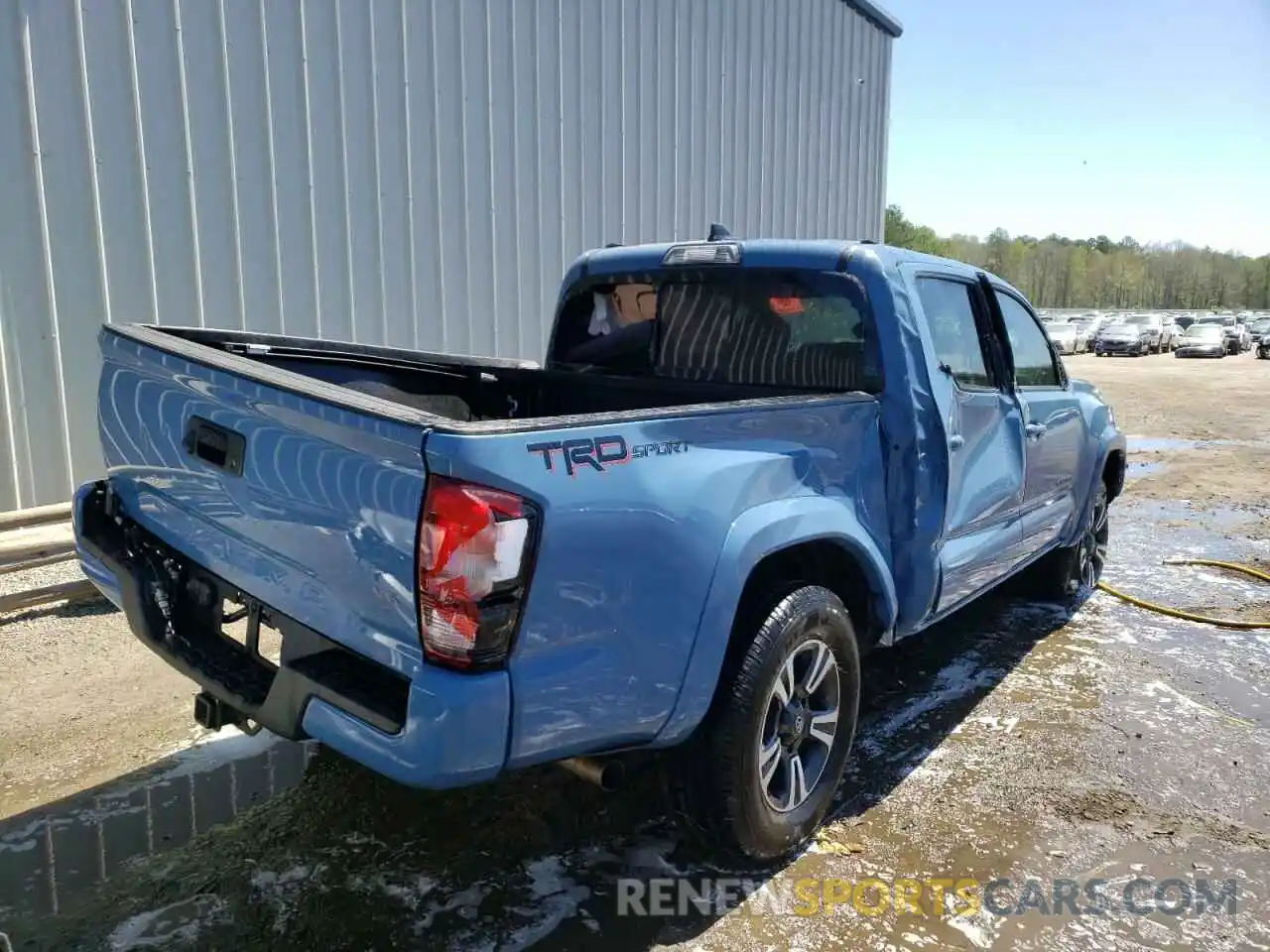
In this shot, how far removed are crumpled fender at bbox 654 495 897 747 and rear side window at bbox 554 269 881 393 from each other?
757 millimetres

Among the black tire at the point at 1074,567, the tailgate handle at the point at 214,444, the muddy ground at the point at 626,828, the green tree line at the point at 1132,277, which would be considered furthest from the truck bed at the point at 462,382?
the green tree line at the point at 1132,277

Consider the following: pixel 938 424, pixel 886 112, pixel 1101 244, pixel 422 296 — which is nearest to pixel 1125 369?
pixel 886 112

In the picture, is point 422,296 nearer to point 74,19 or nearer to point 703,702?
point 74,19

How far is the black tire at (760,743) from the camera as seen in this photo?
2.62 m

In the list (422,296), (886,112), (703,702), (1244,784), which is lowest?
(1244,784)

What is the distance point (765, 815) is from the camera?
109 inches

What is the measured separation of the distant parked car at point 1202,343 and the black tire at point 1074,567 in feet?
125

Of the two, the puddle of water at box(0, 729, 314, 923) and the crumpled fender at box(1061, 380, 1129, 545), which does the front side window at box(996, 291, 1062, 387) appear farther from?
the puddle of water at box(0, 729, 314, 923)

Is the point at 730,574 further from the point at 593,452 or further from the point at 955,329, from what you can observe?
the point at 955,329

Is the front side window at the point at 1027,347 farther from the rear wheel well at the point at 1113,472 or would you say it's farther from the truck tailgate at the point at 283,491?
the truck tailgate at the point at 283,491

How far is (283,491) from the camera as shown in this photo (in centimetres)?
228

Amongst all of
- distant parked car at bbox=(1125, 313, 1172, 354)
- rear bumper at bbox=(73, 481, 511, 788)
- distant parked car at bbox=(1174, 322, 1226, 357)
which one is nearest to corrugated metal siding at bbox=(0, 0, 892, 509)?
rear bumper at bbox=(73, 481, 511, 788)

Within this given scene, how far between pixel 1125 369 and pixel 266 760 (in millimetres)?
32640

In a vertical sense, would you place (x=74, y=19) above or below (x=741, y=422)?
above
